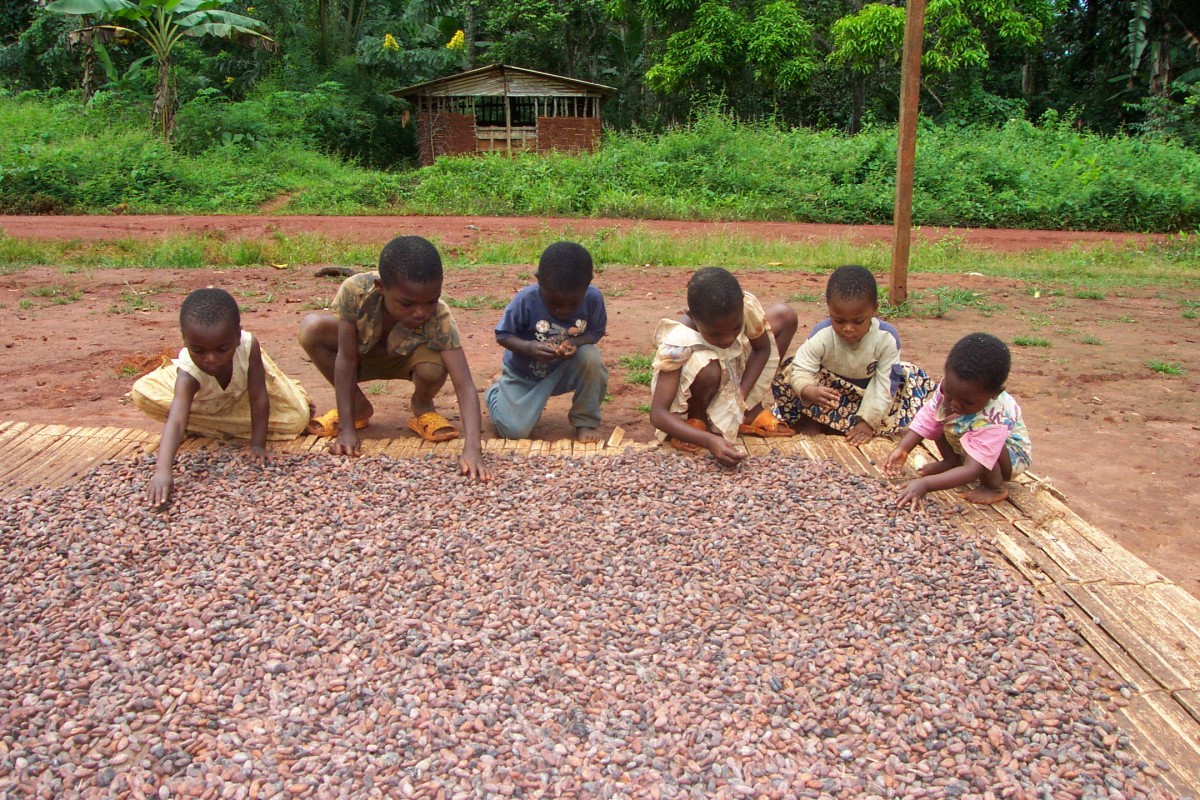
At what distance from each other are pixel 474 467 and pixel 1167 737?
2143 mm

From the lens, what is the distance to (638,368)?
204 inches

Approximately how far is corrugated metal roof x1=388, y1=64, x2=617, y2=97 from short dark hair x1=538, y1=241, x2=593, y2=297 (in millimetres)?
16697

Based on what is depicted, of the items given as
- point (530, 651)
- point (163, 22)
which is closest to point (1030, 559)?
point (530, 651)

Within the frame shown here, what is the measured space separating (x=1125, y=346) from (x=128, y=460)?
5682 millimetres

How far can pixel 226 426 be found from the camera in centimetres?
355

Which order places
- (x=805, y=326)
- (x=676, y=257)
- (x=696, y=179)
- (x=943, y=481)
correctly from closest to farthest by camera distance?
(x=943, y=481) → (x=805, y=326) → (x=676, y=257) → (x=696, y=179)

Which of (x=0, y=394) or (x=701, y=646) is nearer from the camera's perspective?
(x=701, y=646)

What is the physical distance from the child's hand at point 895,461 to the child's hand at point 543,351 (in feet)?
4.34

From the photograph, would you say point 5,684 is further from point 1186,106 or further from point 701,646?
point 1186,106

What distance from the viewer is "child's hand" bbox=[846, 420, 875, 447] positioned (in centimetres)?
364

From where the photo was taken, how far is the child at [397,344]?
10.9 feet

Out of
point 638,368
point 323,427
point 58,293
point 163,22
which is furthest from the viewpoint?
point 163,22

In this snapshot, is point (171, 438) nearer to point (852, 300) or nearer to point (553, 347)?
point (553, 347)

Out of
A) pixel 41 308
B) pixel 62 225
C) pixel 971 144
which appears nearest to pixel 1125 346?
pixel 41 308
